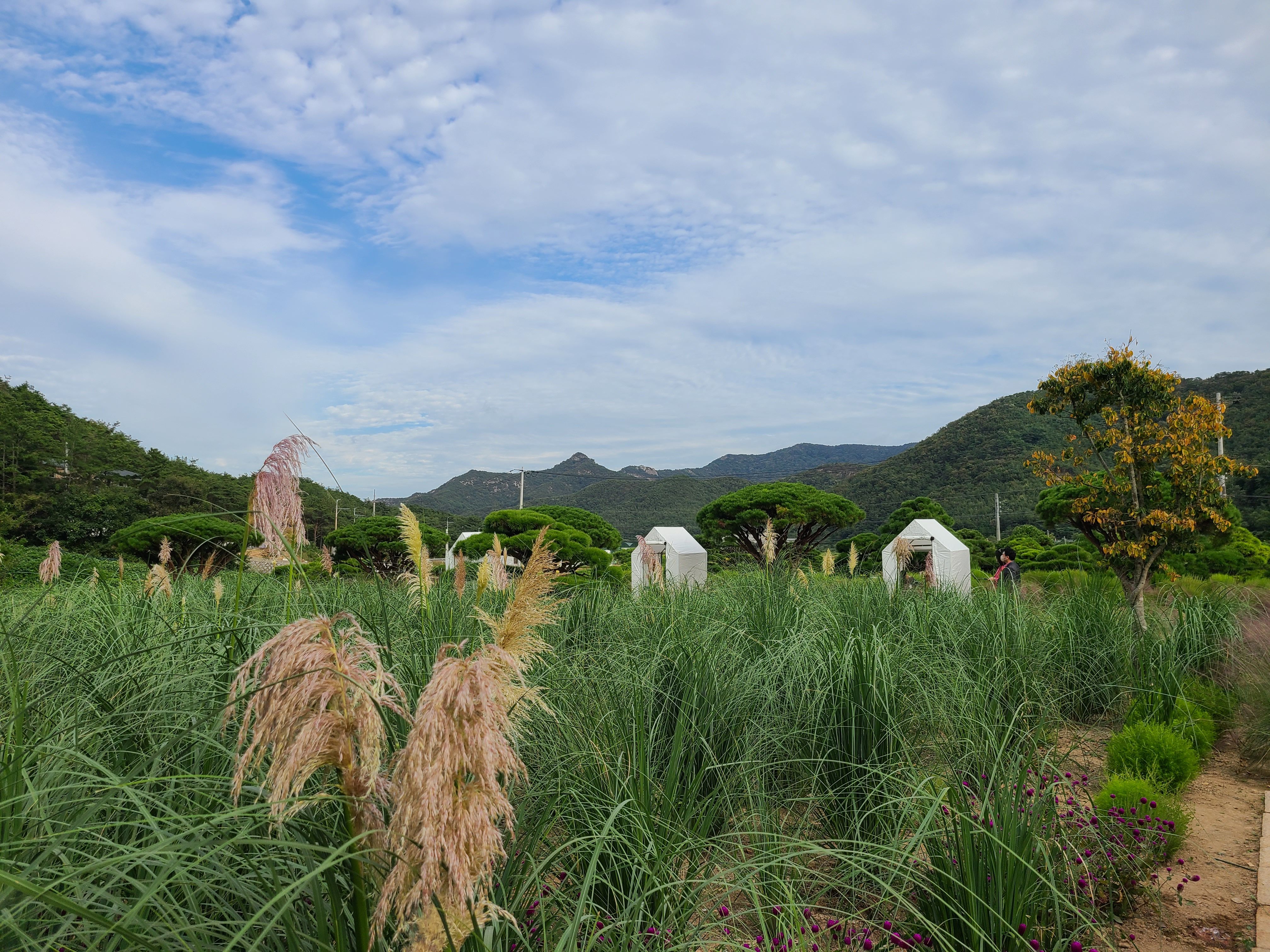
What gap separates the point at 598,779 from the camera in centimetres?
293

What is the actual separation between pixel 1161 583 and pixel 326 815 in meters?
11.1

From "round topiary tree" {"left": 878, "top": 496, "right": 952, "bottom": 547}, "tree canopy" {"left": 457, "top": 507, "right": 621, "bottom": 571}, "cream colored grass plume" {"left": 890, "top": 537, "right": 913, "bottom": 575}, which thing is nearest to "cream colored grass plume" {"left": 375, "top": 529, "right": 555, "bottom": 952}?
"cream colored grass plume" {"left": 890, "top": 537, "right": 913, "bottom": 575}

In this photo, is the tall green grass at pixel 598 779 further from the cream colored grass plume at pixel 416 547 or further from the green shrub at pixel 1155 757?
the green shrub at pixel 1155 757

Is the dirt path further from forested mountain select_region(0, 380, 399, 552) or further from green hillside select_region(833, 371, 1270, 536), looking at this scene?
green hillside select_region(833, 371, 1270, 536)

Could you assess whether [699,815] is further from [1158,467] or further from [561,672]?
[1158,467]

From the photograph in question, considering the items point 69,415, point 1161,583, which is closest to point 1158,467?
point 1161,583

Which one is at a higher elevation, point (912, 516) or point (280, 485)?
point (280, 485)

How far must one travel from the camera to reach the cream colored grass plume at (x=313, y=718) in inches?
41.0

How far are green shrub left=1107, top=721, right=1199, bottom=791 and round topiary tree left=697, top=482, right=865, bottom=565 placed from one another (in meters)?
12.1

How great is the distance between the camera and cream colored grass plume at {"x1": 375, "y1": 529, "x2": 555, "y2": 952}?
0.98m

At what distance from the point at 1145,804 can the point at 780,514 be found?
13.8m

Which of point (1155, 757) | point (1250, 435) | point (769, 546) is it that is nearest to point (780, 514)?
point (769, 546)

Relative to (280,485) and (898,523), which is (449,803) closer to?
(280,485)

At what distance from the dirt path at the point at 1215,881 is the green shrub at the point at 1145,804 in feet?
0.51
